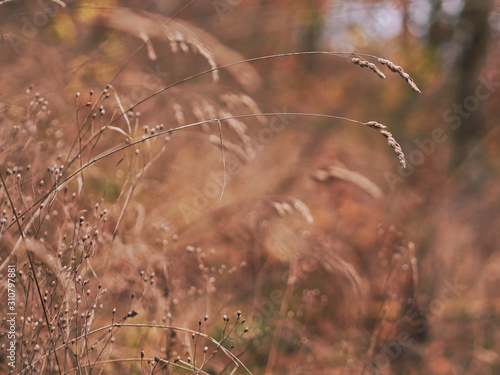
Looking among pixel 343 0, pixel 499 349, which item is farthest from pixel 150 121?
pixel 499 349

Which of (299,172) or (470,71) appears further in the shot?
(470,71)

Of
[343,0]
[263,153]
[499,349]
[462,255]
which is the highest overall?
[343,0]

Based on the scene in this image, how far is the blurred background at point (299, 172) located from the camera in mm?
1975

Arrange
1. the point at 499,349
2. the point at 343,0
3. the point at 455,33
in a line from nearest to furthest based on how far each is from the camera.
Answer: the point at 499,349 → the point at 343,0 → the point at 455,33

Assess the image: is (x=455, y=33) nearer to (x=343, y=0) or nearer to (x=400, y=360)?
(x=343, y=0)

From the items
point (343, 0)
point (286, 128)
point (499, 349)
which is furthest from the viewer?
point (286, 128)

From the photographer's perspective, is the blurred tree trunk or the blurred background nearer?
the blurred background

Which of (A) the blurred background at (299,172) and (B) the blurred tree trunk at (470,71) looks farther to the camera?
(B) the blurred tree trunk at (470,71)

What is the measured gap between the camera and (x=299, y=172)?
2.57m

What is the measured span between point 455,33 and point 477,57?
0.31m

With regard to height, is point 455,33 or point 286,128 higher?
point 455,33

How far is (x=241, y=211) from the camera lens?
295 cm

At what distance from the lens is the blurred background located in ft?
6.48

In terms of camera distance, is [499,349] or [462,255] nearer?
[499,349]
